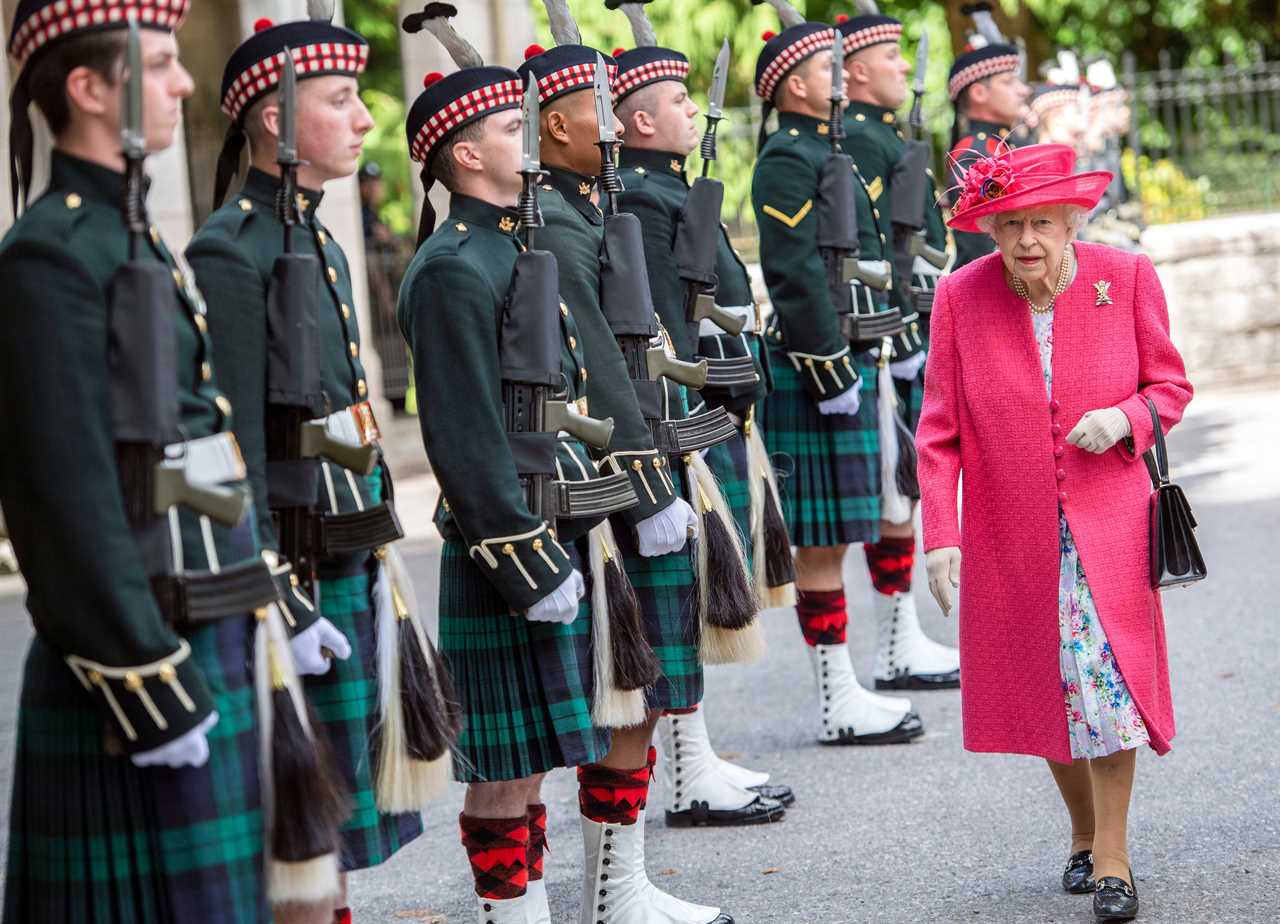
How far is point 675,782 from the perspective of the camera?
17.6ft

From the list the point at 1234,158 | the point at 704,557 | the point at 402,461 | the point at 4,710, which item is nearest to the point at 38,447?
the point at 704,557

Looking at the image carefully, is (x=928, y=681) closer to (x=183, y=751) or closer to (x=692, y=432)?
(x=692, y=432)

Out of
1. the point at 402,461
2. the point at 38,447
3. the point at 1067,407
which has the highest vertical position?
the point at 38,447

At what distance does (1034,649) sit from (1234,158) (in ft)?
39.0

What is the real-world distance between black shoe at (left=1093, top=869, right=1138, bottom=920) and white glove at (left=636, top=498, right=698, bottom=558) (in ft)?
4.00

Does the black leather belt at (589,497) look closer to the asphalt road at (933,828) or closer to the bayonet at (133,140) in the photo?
the asphalt road at (933,828)

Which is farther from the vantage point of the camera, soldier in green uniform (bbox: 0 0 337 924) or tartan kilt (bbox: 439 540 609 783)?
tartan kilt (bbox: 439 540 609 783)

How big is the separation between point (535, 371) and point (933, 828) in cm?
203

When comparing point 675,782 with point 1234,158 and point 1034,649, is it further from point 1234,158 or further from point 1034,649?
point 1234,158

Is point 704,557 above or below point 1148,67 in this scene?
below

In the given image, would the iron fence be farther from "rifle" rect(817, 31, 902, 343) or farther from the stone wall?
"rifle" rect(817, 31, 902, 343)

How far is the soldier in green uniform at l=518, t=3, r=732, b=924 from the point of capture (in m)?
4.18

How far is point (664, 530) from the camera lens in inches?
172

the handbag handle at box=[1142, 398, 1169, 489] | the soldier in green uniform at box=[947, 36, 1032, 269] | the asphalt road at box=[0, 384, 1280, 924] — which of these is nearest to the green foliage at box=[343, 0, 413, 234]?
the soldier in green uniform at box=[947, 36, 1032, 269]
